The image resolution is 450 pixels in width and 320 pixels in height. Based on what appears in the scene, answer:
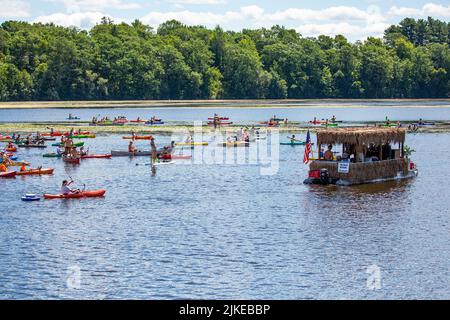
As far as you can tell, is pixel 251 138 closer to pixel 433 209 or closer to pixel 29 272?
pixel 433 209

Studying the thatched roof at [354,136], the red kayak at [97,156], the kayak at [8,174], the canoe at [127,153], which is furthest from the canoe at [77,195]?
the canoe at [127,153]

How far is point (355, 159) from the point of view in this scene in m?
67.1

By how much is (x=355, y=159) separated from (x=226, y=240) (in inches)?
873

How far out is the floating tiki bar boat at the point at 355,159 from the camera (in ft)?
216

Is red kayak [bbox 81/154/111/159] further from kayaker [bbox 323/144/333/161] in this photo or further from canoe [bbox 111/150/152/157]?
kayaker [bbox 323/144/333/161]

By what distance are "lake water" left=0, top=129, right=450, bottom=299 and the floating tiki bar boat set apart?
1.05 m

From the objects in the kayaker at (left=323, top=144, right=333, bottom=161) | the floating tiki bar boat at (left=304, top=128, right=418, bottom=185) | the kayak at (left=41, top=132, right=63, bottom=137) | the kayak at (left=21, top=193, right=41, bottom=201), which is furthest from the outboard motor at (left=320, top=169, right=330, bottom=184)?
the kayak at (left=41, top=132, right=63, bottom=137)

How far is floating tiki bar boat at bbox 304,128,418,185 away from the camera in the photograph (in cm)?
6581

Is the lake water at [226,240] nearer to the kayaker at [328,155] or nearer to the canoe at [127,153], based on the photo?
the kayaker at [328,155]

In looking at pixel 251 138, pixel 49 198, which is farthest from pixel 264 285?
pixel 251 138

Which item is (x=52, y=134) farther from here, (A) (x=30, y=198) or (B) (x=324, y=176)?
(B) (x=324, y=176)

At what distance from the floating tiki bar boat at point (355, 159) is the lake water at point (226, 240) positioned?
1053mm

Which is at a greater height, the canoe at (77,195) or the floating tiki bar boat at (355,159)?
the floating tiki bar boat at (355,159)

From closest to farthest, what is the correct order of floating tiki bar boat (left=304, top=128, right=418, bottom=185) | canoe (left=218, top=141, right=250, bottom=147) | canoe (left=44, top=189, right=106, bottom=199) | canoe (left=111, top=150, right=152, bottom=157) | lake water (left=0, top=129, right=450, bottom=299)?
Answer: lake water (left=0, top=129, right=450, bottom=299)
canoe (left=44, top=189, right=106, bottom=199)
floating tiki bar boat (left=304, top=128, right=418, bottom=185)
canoe (left=111, top=150, right=152, bottom=157)
canoe (left=218, top=141, right=250, bottom=147)
